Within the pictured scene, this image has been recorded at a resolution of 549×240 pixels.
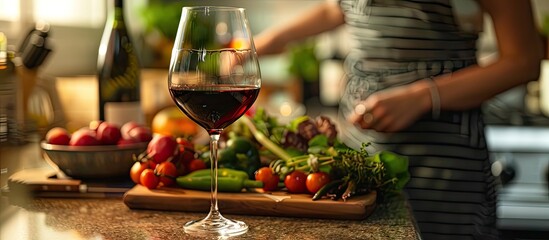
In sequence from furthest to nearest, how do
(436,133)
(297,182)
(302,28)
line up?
(302,28), (436,133), (297,182)

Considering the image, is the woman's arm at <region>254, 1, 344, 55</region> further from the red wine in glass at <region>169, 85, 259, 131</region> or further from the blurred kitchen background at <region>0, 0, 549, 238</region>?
the red wine in glass at <region>169, 85, 259, 131</region>

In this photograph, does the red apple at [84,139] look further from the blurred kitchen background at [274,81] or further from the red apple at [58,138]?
the blurred kitchen background at [274,81]

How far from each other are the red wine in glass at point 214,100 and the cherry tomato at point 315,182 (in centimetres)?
19

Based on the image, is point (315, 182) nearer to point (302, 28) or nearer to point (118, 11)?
point (118, 11)

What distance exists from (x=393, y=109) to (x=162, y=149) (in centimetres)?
57

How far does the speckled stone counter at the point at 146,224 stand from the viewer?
3.64 ft

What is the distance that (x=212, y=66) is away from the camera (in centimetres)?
107

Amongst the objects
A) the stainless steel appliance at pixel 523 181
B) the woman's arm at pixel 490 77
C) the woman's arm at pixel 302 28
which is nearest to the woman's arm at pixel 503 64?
the woman's arm at pixel 490 77

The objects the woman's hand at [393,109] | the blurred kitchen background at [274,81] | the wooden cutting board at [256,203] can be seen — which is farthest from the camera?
the blurred kitchen background at [274,81]

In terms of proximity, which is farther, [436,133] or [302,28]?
[302,28]

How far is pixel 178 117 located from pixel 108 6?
1655 millimetres

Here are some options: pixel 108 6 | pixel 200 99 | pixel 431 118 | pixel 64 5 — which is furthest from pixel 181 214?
pixel 108 6

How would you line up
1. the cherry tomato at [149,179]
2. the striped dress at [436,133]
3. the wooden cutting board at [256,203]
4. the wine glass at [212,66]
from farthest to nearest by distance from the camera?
the striped dress at [436,133]
the cherry tomato at [149,179]
the wooden cutting board at [256,203]
the wine glass at [212,66]

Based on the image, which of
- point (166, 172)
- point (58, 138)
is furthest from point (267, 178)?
point (58, 138)
